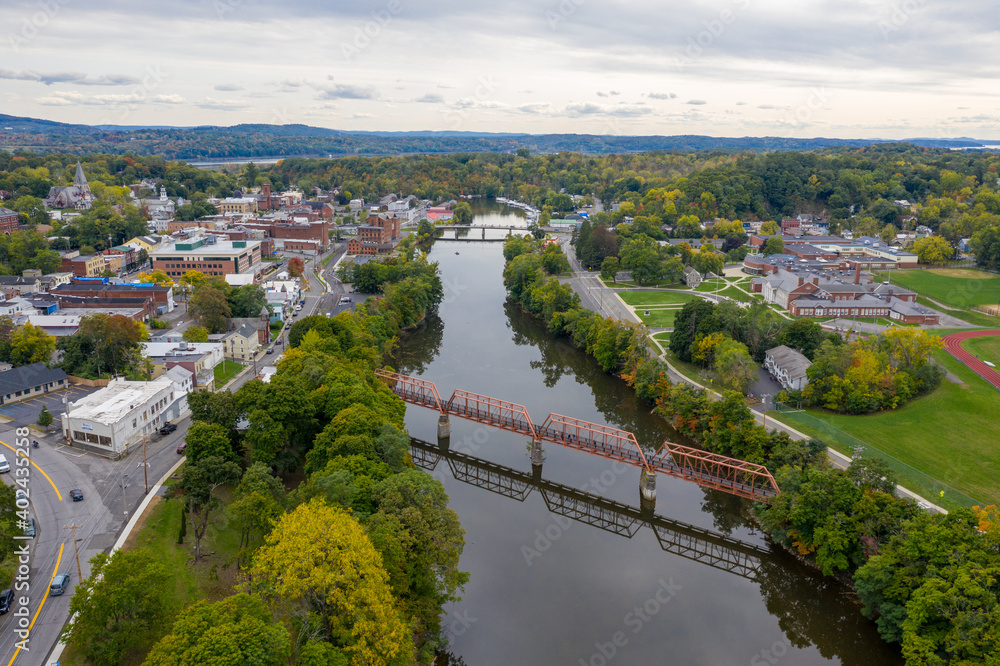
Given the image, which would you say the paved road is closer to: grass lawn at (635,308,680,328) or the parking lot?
the parking lot

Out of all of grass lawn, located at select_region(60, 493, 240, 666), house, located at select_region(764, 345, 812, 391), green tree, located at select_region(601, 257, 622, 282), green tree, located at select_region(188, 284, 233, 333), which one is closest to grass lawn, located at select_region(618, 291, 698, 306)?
green tree, located at select_region(601, 257, 622, 282)

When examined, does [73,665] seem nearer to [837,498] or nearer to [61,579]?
[61,579]

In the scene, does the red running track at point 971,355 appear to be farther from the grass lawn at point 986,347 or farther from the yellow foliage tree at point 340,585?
the yellow foliage tree at point 340,585

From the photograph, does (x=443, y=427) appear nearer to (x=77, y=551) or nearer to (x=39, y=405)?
(x=77, y=551)

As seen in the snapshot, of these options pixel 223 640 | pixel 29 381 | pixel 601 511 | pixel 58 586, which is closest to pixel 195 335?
pixel 29 381

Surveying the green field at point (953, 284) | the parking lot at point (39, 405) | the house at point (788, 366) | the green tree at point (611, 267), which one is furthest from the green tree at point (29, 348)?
the green field at point (953, 284)

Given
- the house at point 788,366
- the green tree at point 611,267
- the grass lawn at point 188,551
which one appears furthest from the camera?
the green tree at point 611,267
